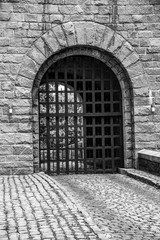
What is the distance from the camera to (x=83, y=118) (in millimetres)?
12719

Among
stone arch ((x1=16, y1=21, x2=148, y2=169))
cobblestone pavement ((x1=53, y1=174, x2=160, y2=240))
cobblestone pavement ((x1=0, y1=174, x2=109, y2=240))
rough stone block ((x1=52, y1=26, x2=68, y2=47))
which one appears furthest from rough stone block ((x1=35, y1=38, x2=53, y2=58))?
cobblestone pavement ((x1=0, y1=174, x2=109, y2=240))

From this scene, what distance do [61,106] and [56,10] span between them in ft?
8.53

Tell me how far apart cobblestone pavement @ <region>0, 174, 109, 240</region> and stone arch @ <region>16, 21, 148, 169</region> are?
4.11 meters

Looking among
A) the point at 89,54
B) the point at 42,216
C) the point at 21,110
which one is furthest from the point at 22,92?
the point at 42,216

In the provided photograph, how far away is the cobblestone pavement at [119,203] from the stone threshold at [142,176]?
0.12m

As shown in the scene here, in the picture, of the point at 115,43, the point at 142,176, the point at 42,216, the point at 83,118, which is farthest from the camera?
the point at 83,118

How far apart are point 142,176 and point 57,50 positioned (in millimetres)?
4060

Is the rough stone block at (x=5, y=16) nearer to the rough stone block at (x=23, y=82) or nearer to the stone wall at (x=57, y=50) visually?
the stone wall at (x=57, y=50)

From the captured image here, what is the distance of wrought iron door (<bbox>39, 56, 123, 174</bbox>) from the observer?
12547 mm

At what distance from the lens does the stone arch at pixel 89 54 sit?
12031 millimetres

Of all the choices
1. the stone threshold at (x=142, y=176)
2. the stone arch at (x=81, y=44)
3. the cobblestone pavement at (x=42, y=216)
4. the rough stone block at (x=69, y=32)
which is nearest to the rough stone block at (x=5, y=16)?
the stone arch at (x=81, y=44)

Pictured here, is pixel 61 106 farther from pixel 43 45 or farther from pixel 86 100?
pixel 43 45

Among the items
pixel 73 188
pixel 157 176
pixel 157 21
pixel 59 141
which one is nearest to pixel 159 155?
pixel 157 176

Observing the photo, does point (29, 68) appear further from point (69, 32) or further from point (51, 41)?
point (69, 32)
